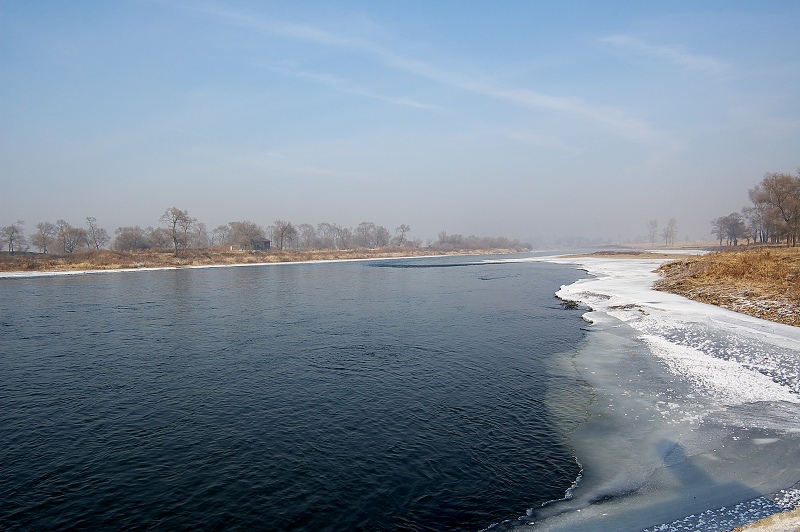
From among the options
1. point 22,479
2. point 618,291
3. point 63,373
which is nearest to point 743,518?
point 22,479

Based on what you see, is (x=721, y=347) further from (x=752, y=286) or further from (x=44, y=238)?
(x=44, y=238)

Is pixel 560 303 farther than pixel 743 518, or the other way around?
pixel 560 303

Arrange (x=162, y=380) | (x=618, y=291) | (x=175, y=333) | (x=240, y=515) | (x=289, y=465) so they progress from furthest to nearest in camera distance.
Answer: (x=618, y=291) → (x=175, y=333) → (x=162, y=380) → (x=289, y=465) → (x=240, y=515)

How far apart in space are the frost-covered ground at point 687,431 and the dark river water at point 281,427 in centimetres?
79

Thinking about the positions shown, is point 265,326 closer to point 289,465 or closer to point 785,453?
point 289,465

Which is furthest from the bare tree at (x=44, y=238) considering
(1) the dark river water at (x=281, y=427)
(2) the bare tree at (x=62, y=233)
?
(1) the dark river water at (x=281, y=427)

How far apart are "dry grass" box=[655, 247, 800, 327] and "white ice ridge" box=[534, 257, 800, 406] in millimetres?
1058

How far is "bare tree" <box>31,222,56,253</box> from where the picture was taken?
431ft

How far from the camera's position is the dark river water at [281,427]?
739cm

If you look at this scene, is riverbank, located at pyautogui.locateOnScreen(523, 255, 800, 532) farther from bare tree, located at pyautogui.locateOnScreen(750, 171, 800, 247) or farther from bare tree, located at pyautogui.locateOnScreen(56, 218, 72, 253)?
bare tree, located at pyautogui.locateOnScreen(56, 218, 72, 253)

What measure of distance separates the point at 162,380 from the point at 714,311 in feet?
79.9

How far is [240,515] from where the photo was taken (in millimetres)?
7148

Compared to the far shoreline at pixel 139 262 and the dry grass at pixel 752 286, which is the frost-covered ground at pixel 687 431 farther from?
the far shoreline at pixel 139 262

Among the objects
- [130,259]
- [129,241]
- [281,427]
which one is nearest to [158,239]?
[129,241]
